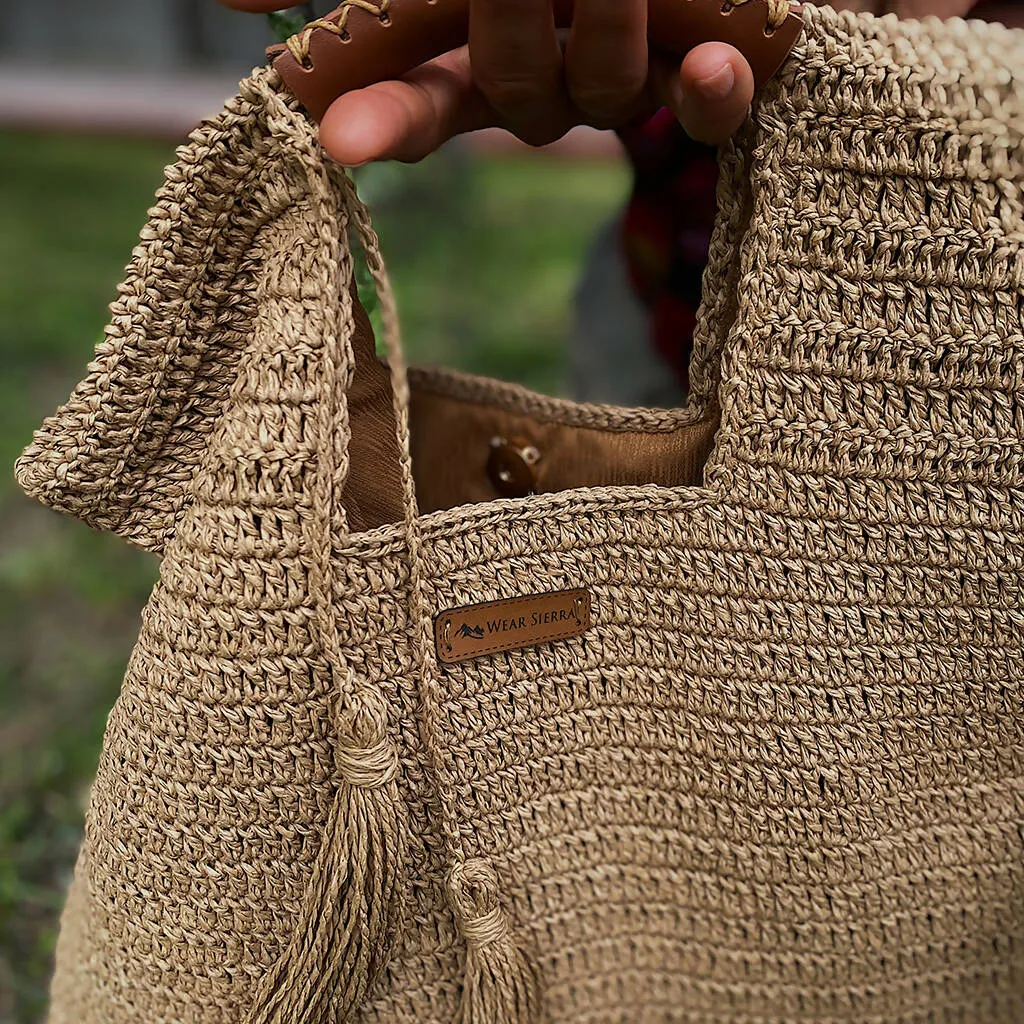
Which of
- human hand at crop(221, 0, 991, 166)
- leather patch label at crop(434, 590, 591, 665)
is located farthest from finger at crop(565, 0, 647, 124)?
leather patch label at crop(434, 590, 591, 665)

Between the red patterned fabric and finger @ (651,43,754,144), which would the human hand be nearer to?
finger @ (651,43,754,144)

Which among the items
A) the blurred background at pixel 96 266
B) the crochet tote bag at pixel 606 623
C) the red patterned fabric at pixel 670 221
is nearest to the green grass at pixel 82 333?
the blurred background at pixel 96 266

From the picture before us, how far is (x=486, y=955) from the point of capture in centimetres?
Result: 50

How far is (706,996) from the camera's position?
1.88ft

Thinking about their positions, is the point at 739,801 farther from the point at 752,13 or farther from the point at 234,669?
the point at 752,13

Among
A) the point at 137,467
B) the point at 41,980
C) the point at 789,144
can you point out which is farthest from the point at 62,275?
the point at 789,144

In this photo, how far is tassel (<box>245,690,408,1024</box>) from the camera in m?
0.45

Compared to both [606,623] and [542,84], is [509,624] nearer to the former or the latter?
[606,623]

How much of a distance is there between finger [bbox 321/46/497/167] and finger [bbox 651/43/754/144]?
0.38 ft

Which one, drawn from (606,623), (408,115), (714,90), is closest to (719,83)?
(714,90)

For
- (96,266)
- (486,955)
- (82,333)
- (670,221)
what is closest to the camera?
(486,955)

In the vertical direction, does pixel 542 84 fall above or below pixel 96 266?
above

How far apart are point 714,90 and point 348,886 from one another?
435mm

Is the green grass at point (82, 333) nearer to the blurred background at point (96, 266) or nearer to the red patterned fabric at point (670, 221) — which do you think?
the blurred background at point (96, 266)
